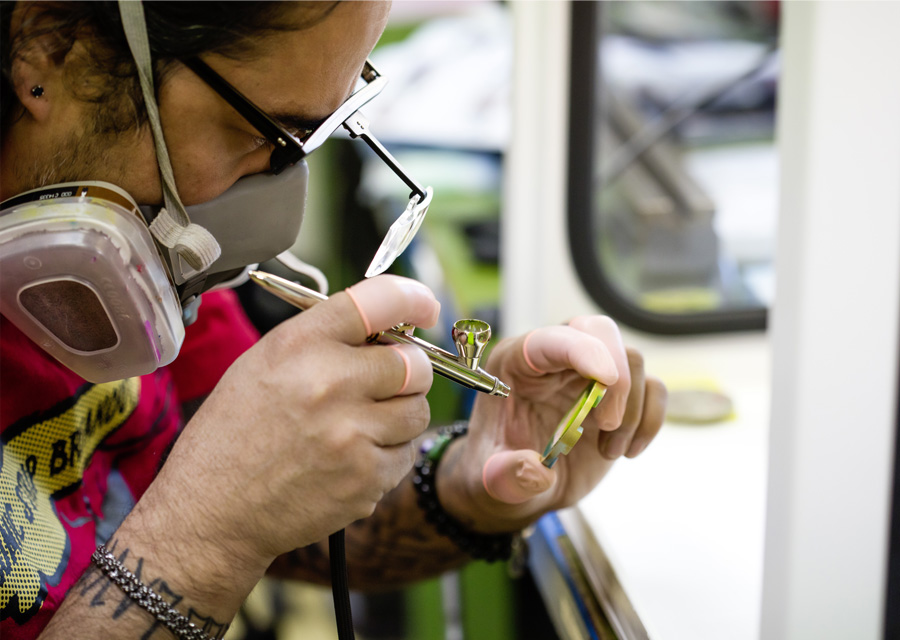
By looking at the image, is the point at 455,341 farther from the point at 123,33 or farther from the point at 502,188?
the point at 502,188

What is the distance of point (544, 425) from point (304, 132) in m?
0.44

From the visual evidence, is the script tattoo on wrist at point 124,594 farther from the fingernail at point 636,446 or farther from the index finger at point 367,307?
the fingernail at point 636,446

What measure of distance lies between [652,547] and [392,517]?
1.17 ft

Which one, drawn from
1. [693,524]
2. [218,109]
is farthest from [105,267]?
[693,524]

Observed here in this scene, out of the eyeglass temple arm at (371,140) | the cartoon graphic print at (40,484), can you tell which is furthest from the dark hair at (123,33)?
the cartoon graphic print at (40,484)

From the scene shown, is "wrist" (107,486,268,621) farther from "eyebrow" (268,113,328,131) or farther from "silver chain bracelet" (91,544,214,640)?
"eyebrow" (268,113,328,131)

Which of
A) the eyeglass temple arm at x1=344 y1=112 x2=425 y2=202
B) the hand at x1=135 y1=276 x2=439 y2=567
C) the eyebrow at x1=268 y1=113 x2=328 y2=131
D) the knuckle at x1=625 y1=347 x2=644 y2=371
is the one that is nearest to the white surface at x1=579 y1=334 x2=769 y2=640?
the knuckle at x1=625 y1=347 x2=644 y2=371

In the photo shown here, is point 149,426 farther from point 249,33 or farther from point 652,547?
point 652,547

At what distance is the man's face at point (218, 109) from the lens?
674 mm

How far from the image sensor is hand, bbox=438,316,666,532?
0.80m

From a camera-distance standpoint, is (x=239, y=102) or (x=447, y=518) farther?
(x=447, y=518)

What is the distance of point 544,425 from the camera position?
95 centimetres

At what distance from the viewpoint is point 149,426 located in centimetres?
99

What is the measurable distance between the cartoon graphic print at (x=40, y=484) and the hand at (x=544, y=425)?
435 mm
